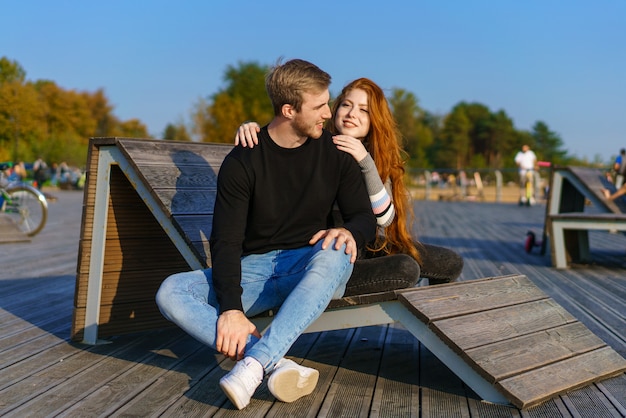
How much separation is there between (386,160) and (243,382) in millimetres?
1487

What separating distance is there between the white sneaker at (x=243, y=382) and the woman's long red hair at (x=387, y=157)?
1.13 meters

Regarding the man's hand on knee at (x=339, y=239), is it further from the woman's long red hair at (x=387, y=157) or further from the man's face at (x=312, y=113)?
the woman's long red hair at (x=387, y=157)

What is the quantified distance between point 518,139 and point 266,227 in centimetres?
8978

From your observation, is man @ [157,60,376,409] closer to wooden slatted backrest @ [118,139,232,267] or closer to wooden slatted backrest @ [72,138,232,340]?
wooden slatted backrest @ [118,139,232,267]

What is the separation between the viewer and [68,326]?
448 cm

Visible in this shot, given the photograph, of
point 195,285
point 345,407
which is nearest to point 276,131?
→ point 195,285

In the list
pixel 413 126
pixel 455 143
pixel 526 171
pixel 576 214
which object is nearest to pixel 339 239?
pixel 576 214

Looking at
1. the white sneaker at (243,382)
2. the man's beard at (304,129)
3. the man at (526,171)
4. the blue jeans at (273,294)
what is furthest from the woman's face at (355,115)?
the man at (526,171)

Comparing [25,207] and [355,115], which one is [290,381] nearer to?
[355,115]

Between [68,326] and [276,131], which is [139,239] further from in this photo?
[276,131]

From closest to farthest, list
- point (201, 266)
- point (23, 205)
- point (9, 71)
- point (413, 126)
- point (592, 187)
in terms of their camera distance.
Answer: point (201, 266), point (592, 187), point (23, 205), point (9, 71), point (413, 126)

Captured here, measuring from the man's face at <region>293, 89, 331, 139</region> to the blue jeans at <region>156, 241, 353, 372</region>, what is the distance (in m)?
0.50

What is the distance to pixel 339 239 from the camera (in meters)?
3.04

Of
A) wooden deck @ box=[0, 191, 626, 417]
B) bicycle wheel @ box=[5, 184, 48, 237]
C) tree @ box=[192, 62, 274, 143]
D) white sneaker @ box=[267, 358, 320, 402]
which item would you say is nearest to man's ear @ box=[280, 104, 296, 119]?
white sneaker @ box=[267, 358, 320, 402]
